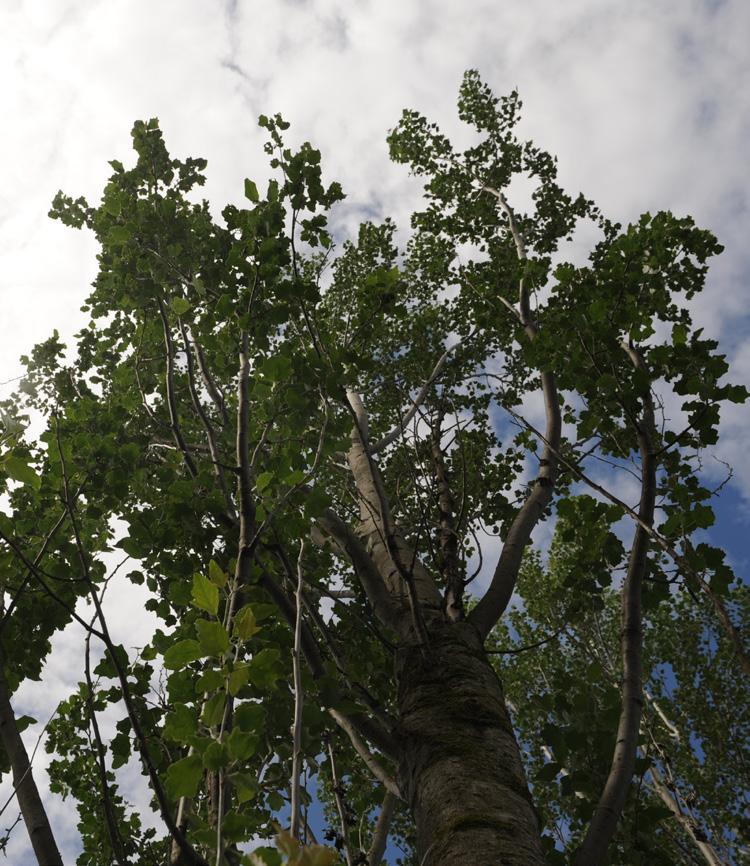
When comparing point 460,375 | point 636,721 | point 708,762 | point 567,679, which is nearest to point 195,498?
point 567,679

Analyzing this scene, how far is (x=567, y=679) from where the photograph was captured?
92.7 inches

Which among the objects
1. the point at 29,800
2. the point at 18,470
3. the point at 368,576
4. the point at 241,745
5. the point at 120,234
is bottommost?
the point at 29,800

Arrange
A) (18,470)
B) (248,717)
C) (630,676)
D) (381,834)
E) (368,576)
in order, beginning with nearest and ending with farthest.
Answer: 1. (248,717)
2. (18,470)
3. (630,676)
4. (381,834)
5. (368,576)

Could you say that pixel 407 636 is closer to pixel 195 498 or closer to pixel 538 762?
pixel 195 498

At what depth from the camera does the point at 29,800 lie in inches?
38.7

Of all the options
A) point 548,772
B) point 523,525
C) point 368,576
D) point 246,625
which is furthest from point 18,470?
point 523,525

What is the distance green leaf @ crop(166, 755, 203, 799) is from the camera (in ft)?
3.45

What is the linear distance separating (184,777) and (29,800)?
241 millimetres

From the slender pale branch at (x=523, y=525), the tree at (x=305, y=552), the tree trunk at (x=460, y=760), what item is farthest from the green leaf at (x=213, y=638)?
the slender pale branch at (x=523, y=525)

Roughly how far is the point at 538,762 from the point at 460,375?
924cm

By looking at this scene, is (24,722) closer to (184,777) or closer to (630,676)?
(184,777)

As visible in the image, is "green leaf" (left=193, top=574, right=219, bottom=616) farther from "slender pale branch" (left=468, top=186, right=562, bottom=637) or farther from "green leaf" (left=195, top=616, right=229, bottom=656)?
"slender pale branch" (left=468, top=186, right=562, bottom=637)

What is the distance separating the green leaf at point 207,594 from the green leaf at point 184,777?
0.29 m

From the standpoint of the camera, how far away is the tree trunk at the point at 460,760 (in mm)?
1651
